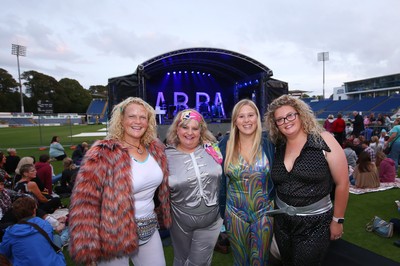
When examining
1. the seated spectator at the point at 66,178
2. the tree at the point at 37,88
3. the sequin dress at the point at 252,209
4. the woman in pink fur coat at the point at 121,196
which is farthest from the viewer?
the tree at the point at 37,88

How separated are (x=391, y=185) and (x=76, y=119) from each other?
173 ft

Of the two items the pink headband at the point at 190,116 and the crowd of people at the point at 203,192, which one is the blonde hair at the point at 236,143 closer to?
the crowd of people at the point at 203,192

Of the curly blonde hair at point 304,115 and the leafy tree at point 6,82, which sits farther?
the leafy tree at point 6,82

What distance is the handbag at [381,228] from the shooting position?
3.78 metres

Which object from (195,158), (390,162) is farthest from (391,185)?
(195,158)

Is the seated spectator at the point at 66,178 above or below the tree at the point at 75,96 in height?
below

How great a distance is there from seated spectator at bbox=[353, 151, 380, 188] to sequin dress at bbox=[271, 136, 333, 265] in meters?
4.99

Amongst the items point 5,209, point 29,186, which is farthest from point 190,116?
point 29,186

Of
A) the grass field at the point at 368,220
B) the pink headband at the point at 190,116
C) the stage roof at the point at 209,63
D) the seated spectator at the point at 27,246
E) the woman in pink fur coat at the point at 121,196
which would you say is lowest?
the grass field at the point at 368,220

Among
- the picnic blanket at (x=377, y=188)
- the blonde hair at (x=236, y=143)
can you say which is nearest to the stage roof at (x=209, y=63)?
the picnic blanket at (x=377, y=188)

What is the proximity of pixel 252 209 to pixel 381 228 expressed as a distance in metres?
2.97

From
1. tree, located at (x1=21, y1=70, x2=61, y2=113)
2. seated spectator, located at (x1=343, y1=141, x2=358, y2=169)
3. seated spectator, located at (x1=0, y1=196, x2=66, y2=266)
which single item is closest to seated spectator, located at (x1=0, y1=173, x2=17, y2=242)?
seated spectator, located at (x1=0, y1=196, x2=66, y2=266)

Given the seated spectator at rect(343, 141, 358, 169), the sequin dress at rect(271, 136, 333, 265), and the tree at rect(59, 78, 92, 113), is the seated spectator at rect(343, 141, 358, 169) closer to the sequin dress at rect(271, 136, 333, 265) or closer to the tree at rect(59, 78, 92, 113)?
the sequin dress at rect(271, 136, 333, 265)

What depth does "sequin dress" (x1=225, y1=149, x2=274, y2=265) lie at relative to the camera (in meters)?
2.18
